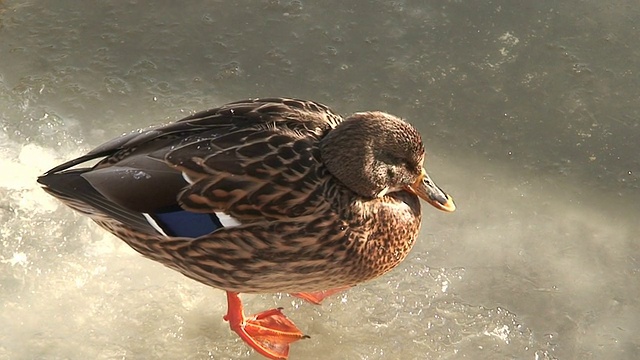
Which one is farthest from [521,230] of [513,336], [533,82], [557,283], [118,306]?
[118,306]

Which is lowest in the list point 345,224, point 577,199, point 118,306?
point 118,306

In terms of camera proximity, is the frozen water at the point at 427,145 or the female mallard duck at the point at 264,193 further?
the frozen water at the point at 427,145

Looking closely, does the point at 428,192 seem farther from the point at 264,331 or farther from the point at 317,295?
the point at 264,331

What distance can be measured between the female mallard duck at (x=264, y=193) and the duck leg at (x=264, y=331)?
0.46ft

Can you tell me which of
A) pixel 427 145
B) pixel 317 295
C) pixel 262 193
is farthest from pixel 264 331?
pixel 427 145

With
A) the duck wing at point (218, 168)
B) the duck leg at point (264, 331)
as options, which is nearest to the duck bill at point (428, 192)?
the duck wing at point (218, 168)

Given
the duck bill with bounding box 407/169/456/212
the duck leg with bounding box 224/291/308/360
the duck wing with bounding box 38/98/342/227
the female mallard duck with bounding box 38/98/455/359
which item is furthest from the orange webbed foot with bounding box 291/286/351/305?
the duck wing with bounding box 38/98/342/227

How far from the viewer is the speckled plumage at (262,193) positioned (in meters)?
3.31

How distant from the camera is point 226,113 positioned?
3.57m

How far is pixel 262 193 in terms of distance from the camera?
3.28 meters

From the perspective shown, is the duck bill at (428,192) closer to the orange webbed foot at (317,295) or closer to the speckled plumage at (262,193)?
the speckled plumage at (262,193)

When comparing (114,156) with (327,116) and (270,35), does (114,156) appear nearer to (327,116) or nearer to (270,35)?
(327,116)

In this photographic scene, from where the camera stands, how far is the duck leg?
12.1 feet

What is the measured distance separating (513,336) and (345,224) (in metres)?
0.90
